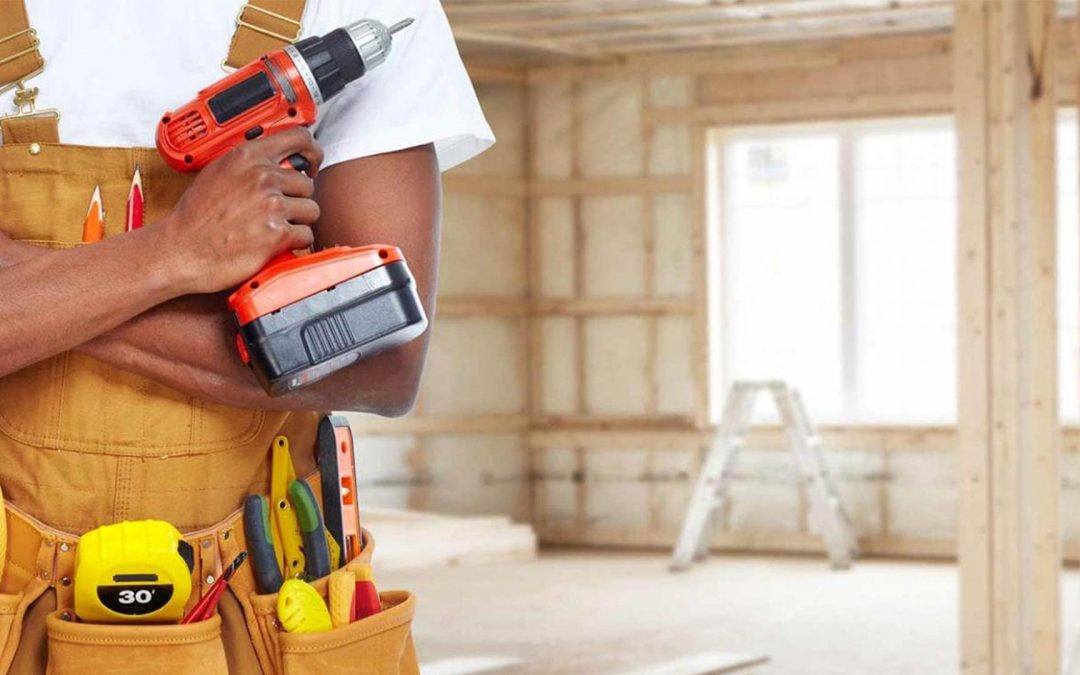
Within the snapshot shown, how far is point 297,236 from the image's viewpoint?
1.05 m

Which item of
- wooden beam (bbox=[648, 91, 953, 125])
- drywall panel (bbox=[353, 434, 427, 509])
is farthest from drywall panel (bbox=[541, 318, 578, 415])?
wooden beam (bbox=[648, 91, 953, 125])

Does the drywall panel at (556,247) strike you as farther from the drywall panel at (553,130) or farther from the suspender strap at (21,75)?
the suspender strap at (21,75)

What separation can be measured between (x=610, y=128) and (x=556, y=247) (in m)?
0.88

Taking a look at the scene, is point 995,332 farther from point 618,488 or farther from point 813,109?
point 618,488

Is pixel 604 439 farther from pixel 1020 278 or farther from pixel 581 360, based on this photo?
pixel 1020 278

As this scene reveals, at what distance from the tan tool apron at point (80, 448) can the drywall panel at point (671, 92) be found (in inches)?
364

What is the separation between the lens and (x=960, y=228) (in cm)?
523

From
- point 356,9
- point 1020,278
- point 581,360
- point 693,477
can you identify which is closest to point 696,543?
point 693,477

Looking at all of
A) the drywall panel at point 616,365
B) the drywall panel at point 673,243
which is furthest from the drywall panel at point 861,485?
the drywall panel at point 673,243

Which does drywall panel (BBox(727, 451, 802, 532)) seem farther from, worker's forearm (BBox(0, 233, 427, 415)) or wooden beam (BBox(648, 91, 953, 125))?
worker's forearm (BBox(0, 233, 427, 415))

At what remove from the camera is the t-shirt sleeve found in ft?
3.69

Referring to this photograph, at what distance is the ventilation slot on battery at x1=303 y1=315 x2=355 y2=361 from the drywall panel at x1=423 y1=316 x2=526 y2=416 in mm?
9273

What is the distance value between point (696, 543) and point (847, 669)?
10.8ft

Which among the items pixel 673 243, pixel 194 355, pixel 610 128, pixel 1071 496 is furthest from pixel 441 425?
pixel 194 355
